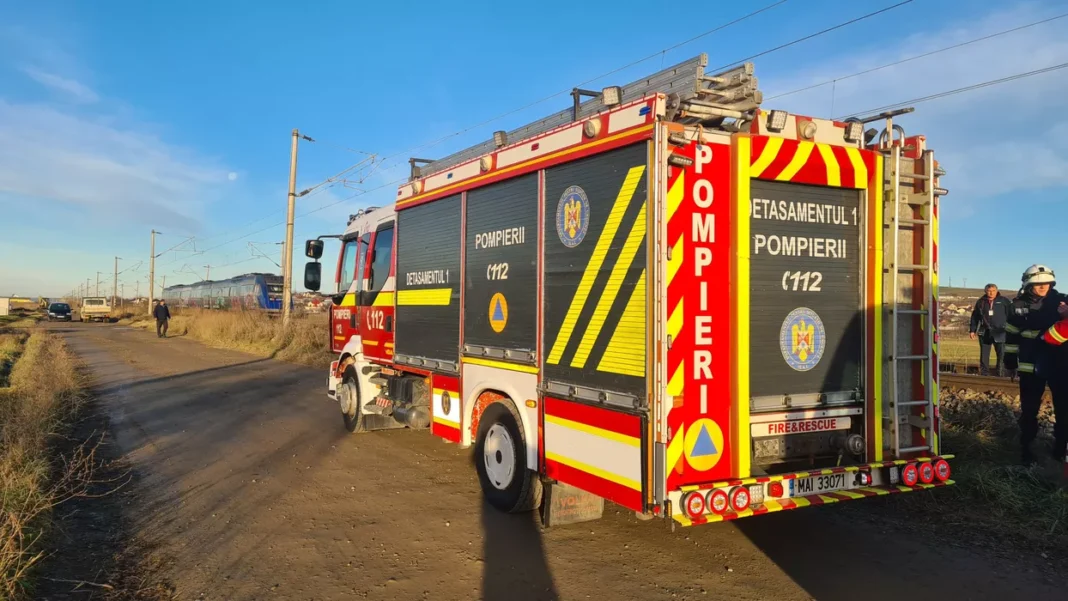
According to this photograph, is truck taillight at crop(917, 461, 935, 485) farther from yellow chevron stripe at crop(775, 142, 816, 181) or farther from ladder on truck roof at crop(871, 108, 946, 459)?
yellow chevron stripe at crop(775, 142, 816, 181)

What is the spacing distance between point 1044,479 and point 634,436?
4.05 m

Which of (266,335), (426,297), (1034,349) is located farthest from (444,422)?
(266,335)

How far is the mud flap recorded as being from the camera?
4.97 metres

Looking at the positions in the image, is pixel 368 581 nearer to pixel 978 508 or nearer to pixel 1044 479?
pixel 978 508

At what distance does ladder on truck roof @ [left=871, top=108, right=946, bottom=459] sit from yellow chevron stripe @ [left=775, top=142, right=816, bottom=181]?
679mm

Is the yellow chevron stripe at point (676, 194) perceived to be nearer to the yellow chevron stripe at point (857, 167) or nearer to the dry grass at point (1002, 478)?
the yellow chevron stripe at point (857, 167)

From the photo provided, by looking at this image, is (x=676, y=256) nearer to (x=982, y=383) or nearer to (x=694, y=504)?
(x=694, y=504)

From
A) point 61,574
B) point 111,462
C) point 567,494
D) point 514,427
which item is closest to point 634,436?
point 567,494

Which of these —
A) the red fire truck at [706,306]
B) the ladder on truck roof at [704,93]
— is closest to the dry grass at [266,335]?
the red fire truck at [706,306]

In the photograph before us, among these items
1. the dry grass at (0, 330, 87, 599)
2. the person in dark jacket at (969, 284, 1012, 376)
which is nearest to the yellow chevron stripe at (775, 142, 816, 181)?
the dry grass at (0, 330, 87, 599)

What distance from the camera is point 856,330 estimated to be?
466 cm

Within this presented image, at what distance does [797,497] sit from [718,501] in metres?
0.59

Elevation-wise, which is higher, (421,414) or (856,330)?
(856,330)

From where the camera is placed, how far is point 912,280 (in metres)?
4.80
